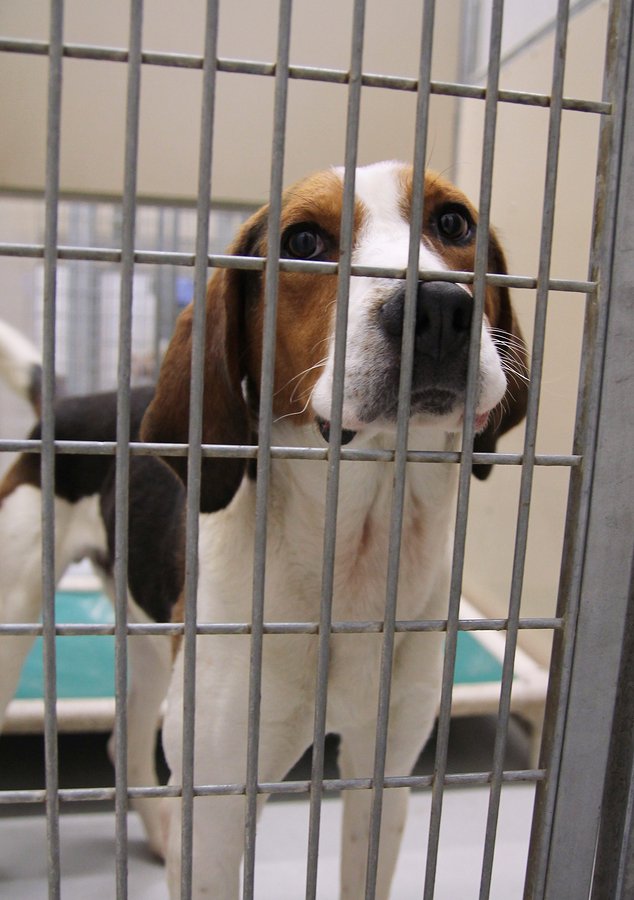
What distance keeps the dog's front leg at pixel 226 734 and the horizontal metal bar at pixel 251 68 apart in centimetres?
71

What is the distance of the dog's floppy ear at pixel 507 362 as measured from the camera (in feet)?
3.78

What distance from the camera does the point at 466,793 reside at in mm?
2014

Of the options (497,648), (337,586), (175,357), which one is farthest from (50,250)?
(497,648)

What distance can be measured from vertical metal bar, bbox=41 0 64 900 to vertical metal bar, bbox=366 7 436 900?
0.90 ft

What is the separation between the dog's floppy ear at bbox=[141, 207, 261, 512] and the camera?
1.08 m

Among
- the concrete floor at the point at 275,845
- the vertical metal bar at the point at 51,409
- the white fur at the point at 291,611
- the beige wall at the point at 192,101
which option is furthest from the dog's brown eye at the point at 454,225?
the beige wall at the point at 192,101

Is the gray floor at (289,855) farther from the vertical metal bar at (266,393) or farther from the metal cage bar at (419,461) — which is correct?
the vertical metal bar at (266,393)

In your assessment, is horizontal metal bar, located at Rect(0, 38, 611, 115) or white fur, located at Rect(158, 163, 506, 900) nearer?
horizontal metal bar, located at Rect(0, 38, 611, 115)

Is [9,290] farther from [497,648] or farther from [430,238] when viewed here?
[430,238]

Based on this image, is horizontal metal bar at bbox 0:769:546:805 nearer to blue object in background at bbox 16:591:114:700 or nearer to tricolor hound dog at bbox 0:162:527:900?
tricolor hound dog at bbox 0:162:527:900

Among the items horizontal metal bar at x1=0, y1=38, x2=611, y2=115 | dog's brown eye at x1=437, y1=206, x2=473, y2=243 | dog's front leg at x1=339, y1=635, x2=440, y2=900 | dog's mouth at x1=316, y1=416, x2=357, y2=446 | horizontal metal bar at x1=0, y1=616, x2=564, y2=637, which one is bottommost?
dog's front leg at x1=339, y1=635, x2=440, y2=900

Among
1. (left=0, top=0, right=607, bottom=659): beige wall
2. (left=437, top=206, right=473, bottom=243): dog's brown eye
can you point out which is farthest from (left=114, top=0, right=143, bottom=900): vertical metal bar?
(left=0, top=0, right=607, bottom=659): beige wall

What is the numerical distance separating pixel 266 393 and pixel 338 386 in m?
0.06

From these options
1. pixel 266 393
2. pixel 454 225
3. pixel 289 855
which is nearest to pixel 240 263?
pixel 266 393
